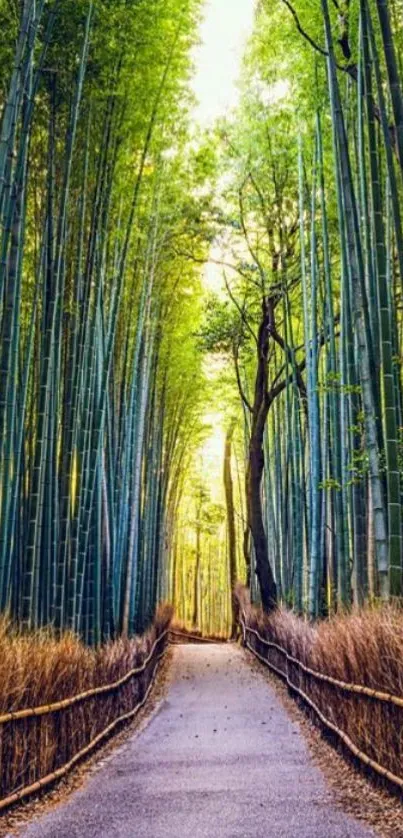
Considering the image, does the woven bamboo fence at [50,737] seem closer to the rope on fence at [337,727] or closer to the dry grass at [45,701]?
the dry grass at [45,701]

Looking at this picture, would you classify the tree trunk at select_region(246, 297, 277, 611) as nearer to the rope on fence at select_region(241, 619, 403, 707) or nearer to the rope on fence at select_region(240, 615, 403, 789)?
the rope on fence at select_region(240, 615, 403, 789)

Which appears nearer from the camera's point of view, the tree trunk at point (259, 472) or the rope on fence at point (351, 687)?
the rope on fence at point (351, 687)

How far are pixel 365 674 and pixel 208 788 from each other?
794mm

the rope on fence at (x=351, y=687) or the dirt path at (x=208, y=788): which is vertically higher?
the rope on fence at (x=351, y=687)

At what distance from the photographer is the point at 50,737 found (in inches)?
128

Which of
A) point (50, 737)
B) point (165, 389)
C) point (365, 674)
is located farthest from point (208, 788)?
point (165, 389)

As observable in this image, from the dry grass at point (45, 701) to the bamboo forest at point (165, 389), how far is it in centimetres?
2

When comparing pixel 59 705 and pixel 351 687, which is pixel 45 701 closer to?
pixel 59 705

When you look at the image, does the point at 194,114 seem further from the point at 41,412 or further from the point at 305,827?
the point at 305,827

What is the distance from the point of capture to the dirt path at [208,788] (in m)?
2.57

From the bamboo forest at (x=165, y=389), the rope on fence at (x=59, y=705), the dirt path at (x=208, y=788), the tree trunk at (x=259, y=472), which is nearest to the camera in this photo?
the dirt path at (x=208, y=788)

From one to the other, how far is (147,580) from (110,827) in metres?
7.47

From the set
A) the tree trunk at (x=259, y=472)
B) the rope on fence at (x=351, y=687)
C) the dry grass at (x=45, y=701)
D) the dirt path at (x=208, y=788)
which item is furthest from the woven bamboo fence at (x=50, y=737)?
the tree trunk at (x=259, y=472)

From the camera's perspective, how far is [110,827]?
263 cm
